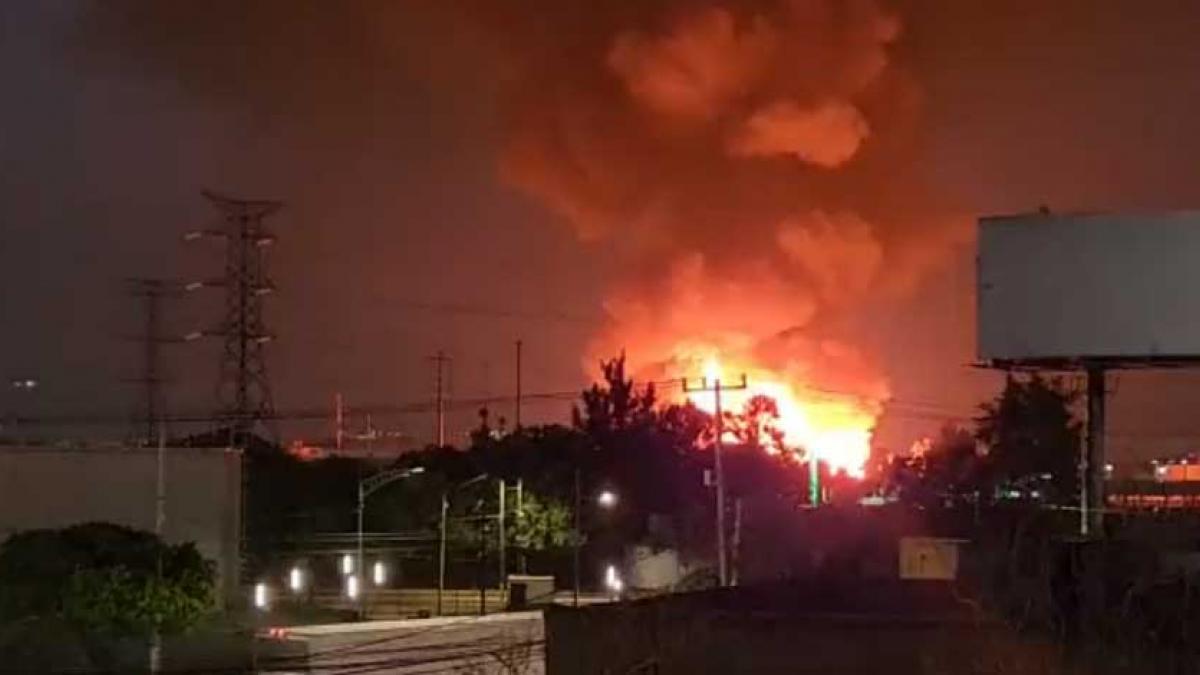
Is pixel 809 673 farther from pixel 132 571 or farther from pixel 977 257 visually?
pixel 132 571

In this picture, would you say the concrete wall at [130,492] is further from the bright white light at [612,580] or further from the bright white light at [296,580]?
the bright white light at [612,580]

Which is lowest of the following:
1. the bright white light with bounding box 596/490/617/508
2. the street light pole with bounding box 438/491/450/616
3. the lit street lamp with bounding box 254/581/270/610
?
the lit street lamp with bounding box 254/581/270/610

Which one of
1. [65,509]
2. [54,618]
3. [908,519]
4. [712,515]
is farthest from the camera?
[712,515]

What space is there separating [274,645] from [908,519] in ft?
79.5

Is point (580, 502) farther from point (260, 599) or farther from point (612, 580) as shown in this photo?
point (260, 599)

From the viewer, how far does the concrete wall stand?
4769 centimetres

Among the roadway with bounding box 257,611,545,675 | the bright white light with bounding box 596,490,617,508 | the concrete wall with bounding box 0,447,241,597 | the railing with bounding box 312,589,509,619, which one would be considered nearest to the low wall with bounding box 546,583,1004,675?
the roadway with bounding box 257,611,545,675

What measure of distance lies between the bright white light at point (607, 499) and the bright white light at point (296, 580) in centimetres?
1469

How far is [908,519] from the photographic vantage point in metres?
58.5

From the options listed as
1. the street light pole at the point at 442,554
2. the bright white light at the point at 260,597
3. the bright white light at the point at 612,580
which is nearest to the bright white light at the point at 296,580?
the street light pole at the point at 442,554

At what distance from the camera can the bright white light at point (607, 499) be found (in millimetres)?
71312

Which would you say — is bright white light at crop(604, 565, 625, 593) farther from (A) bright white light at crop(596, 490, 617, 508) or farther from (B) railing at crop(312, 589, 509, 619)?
(A) bright white light at crop(596, 490, 617, 508)

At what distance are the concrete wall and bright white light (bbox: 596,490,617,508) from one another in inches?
833

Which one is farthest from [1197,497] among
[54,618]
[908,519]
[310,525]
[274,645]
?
[54,618]
